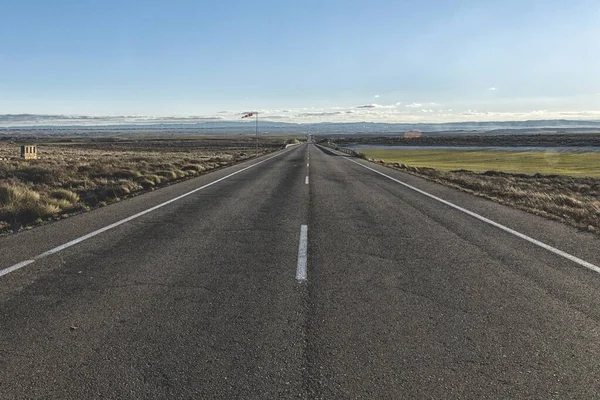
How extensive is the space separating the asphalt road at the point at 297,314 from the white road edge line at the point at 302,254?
2.7 inches

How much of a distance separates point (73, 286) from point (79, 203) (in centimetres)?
748

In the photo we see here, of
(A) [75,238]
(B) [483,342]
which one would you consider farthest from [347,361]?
(A) [75,238]

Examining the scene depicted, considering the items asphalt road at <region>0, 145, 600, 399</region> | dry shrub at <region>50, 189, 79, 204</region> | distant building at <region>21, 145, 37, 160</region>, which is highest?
distant building at <region>21, 145, 37, 160</region>

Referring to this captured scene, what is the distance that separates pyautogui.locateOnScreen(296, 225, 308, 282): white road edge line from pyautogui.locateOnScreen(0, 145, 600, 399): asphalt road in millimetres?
70

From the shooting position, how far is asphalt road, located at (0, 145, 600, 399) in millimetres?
3174

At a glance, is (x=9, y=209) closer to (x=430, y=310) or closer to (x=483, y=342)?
(x=430, y=310)

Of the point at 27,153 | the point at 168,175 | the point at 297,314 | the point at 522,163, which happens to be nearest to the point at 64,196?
the point at 168,175

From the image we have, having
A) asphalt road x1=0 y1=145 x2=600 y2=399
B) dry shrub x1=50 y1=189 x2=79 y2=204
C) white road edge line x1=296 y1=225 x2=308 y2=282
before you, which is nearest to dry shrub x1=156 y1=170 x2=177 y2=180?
dry shrub x1=50 y1=189 x2=79 y2=204

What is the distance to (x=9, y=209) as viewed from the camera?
10.0 metres

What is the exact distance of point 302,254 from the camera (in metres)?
6.54

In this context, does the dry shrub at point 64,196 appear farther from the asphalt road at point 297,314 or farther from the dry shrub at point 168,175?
the dry shrub at point 168,175

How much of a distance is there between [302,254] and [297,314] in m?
2.24

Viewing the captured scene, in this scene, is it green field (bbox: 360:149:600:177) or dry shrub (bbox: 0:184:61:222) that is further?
green field (bbox: 360:149:600:177)

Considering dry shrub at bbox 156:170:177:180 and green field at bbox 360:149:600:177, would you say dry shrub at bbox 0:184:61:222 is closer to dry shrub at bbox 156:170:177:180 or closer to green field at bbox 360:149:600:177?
→ dry shrub at bbox 156:170:177:180
